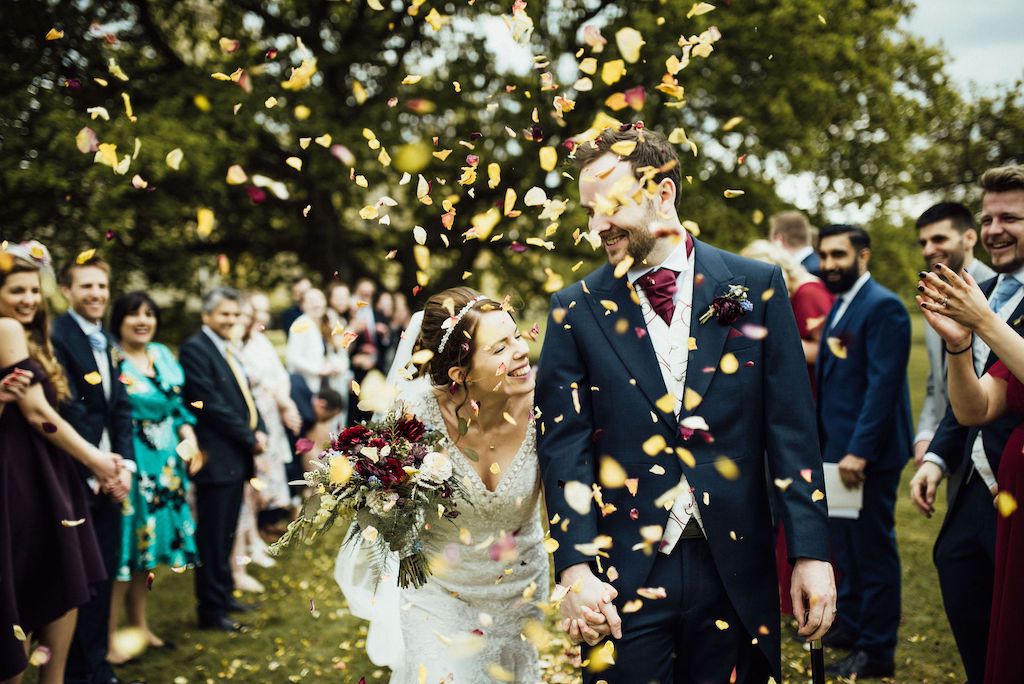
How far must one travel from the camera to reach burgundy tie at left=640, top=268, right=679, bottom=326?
9.17ft

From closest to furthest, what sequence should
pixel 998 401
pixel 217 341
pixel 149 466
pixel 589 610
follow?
pixel 589 610 < pixel 998 401 < pixel 149 466 < pixel 217 341

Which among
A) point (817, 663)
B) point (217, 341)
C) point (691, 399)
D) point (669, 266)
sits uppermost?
point (217, 341)

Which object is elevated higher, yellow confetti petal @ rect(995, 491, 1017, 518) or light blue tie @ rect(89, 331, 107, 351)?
light blue tie @ rect(89, 331, 107, 351)

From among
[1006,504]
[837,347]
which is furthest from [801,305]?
[1006,504]

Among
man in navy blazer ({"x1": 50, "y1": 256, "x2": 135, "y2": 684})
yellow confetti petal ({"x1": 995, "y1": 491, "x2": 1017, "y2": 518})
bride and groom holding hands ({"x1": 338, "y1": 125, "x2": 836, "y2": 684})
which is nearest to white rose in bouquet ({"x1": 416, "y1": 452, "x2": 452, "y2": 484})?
bride and groom holding hands ({"x1": 338, "y1": 125, "x2": 836, "y2": 684})

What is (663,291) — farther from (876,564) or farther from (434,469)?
(876,564)

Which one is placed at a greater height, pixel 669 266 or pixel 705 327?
pixel 669 266

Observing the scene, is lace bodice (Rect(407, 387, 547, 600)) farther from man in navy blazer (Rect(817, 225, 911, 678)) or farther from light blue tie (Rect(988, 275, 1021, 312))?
man in navy blazer (Rect(817, 225, 911, 678))

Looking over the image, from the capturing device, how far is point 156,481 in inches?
215

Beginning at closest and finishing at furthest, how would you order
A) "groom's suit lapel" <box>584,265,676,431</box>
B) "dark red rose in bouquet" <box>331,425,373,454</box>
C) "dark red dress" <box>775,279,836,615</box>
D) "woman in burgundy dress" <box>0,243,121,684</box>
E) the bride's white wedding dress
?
"groom's suit lapel" <box>584,265,676,431</box>
"dark red rose in bouquet" <box>331,425,373,454</box>
the bride's white wedding dress
"woman in burgundy dress" <box>0,243,121,684</box>
"dark red dress" <box>775,279,836,615</box>

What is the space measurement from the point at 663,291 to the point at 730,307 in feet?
0.77

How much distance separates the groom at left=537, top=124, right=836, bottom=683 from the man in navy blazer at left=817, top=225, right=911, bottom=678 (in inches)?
85.0

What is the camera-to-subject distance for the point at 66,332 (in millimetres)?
4699

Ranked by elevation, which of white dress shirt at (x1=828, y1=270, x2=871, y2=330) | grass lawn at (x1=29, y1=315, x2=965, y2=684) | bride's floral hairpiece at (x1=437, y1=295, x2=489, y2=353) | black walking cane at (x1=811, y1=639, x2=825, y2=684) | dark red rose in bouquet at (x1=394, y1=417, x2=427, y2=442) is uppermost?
white dress shirt at (x1=828, y1=270, x2=871, y2=330)
